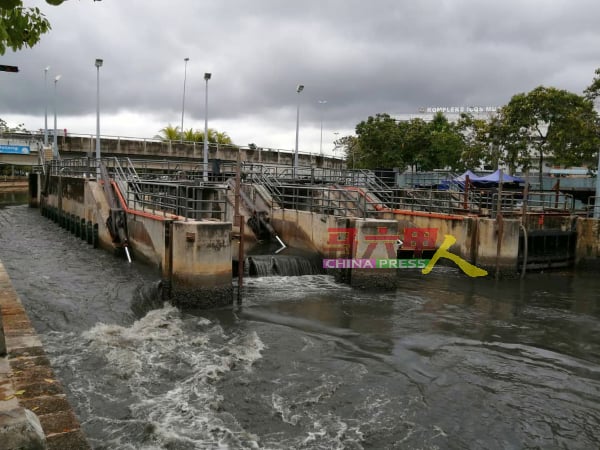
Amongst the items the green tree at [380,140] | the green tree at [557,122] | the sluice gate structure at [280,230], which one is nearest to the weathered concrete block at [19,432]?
the sluice gate structure at [280,230]

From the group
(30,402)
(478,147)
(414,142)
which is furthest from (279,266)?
(414,142)

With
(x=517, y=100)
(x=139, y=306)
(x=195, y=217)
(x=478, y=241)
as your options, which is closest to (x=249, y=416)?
(x=139, y=306)

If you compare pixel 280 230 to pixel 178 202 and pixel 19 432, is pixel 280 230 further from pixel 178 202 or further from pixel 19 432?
pixel 19 432

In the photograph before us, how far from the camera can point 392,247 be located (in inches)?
650

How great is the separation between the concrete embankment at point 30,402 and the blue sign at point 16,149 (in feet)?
133

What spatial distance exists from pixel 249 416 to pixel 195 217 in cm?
833

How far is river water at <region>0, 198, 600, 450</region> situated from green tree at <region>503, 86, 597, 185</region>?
17234mm

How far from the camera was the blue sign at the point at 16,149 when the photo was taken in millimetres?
42531

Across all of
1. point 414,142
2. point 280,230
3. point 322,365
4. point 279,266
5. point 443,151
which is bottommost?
point 322,365

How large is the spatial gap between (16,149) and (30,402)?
143 ft

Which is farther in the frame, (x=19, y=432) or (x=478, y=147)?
(x=478, y=147)

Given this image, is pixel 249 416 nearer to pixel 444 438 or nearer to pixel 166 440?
pixel 166 440

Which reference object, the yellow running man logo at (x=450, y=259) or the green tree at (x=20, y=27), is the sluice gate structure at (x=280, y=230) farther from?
the green tree at (x=20, y=27)

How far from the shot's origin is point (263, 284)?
16531 mm
